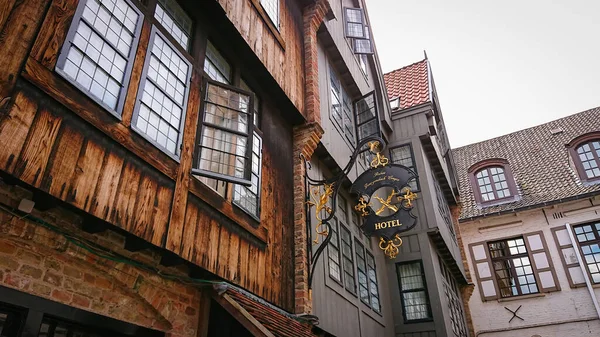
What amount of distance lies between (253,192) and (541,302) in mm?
16383

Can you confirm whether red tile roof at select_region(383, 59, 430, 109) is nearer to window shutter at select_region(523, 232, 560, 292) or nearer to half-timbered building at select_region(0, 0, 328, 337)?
window shutter at select_region(523, 232, 560, 292)

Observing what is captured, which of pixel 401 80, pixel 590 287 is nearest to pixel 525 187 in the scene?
pixel 590 287

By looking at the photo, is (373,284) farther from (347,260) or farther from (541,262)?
(541,262)

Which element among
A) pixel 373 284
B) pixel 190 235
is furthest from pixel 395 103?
pixel 190 235

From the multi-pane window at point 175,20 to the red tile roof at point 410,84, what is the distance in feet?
35.6

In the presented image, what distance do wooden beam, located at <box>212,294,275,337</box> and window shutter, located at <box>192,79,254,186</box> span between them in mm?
1388

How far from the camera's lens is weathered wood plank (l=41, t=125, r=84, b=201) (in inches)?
144

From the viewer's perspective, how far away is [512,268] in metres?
19.8

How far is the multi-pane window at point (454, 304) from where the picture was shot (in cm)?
1367

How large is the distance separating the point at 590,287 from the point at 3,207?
20180mm

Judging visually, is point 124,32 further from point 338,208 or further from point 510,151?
point 510,151

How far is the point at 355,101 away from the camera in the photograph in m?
12.9

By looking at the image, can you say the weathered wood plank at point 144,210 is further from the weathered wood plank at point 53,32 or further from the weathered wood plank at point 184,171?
the weathered wood plank at point 53,32

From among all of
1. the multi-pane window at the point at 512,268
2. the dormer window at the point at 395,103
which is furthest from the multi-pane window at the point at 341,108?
the multi-pane window at the point at 512,268
